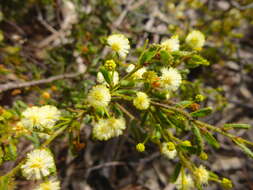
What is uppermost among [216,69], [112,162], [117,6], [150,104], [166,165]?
[117,6]

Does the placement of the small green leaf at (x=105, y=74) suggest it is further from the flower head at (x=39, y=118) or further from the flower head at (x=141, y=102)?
the flower head at (x=39, y=118)

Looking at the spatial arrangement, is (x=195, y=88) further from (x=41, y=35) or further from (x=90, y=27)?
(x=41, y=35)

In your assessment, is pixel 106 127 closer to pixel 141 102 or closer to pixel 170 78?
pixel 141 102

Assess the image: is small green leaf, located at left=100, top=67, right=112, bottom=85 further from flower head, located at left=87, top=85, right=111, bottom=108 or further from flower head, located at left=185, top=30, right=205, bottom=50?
flower head, located at left=185, top=30, right=205, bottom=50

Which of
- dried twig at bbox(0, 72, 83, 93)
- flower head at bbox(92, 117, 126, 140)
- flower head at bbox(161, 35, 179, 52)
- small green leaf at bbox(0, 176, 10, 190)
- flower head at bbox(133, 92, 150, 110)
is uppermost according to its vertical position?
dried twig at bbox(0, 72, 83, 93)

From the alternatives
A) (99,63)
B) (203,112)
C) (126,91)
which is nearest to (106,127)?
(126,91)

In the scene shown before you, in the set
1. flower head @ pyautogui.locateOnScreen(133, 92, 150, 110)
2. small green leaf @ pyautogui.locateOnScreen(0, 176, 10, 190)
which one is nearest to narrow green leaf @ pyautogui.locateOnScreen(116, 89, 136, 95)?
flower head @ pyautogui.locateOnScreen(133, 92, 150, 110)

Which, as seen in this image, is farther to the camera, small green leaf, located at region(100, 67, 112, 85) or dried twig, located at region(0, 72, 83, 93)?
dried twig, located at region(0, 72, 83, 93)

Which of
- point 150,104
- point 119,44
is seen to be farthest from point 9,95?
point 150,104
